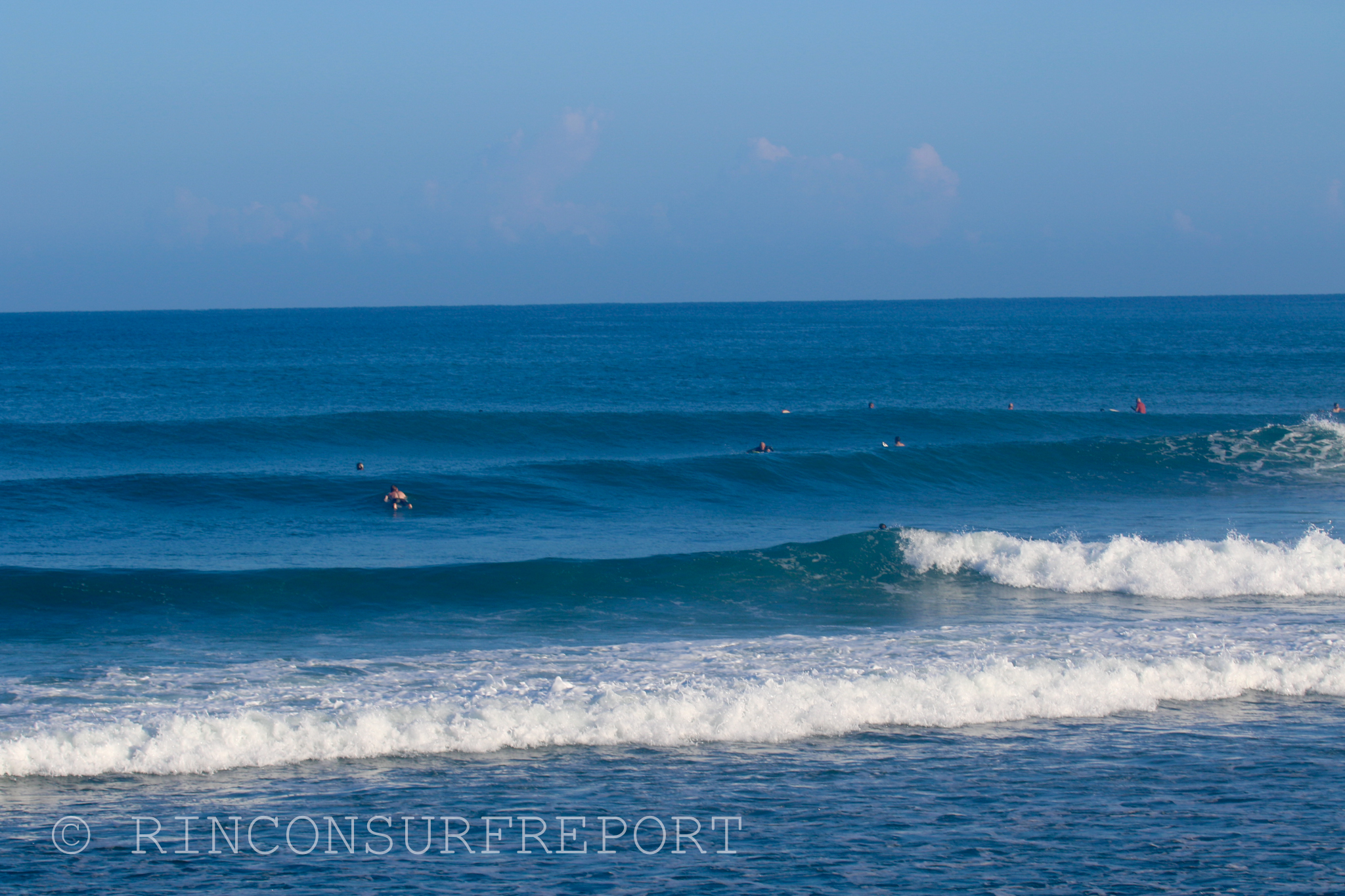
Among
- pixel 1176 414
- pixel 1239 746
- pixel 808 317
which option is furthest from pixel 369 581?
pixel 808 317

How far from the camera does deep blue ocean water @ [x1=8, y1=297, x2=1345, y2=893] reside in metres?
8.59

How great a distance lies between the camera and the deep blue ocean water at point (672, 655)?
8.59m

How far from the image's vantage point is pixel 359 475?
98.9ft

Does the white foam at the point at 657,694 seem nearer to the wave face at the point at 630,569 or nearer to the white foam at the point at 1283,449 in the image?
the wave face at the point at 630,569

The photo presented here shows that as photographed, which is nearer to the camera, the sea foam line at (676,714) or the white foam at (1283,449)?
the sea foam line at (676,714)

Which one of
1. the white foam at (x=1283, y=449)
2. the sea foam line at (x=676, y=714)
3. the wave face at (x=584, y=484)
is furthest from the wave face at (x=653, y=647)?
the white foam at (x=1283, y=449)

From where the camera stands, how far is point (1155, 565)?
18.9 metres

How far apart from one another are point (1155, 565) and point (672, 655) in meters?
9.51

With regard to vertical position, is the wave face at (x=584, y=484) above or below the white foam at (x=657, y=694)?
above

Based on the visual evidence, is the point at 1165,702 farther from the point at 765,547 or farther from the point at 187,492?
the point at 187,492

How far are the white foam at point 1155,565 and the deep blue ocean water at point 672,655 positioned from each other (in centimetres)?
8

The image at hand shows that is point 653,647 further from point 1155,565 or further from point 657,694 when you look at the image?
point 1155,565

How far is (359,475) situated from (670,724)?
20.6 meters

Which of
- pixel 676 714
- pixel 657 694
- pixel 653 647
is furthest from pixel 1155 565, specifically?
pixel 676 714
